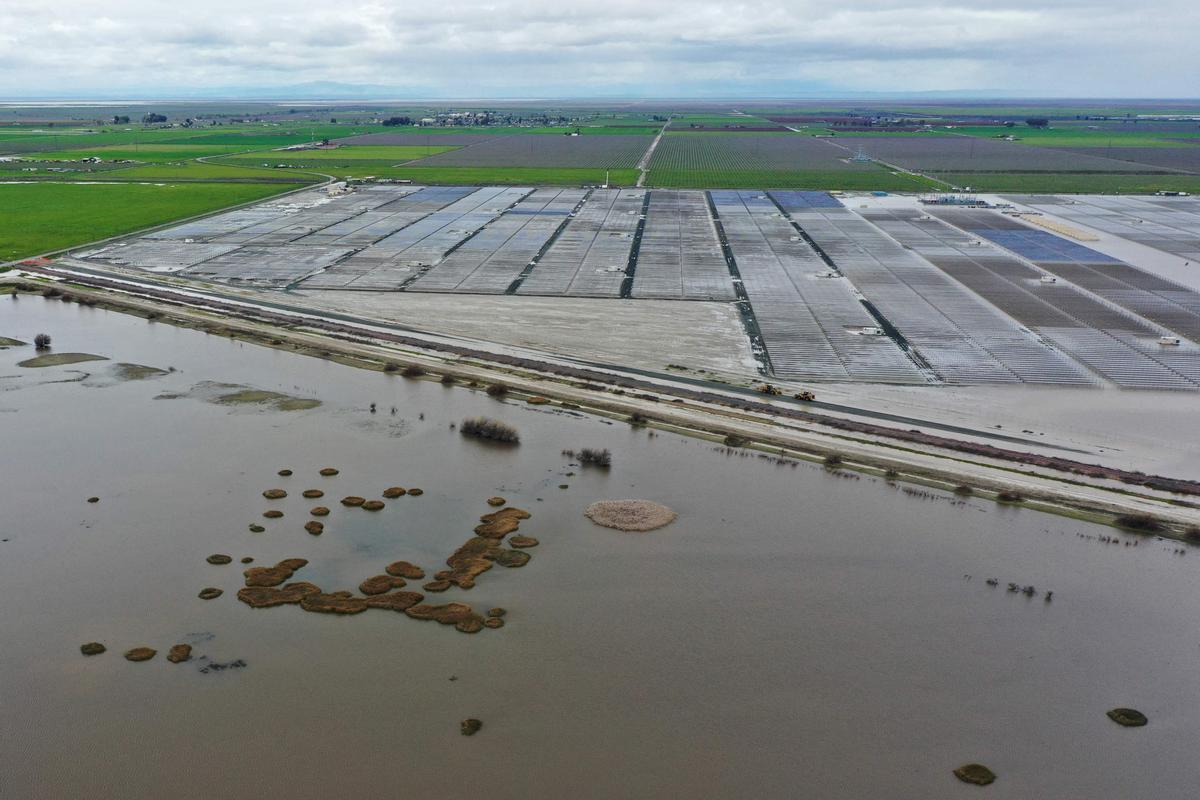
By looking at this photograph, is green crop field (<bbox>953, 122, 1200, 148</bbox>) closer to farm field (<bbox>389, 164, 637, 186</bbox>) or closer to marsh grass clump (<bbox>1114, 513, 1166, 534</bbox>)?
farm field (<bbox>389, 164, 637, 186</bbox>)

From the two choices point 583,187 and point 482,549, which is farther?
point 583,187

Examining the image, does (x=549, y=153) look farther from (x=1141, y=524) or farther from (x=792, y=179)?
(x=1141, y=524)

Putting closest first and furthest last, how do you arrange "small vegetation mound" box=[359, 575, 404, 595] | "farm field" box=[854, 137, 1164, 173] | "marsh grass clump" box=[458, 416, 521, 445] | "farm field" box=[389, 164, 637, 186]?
"small vegetation mound" box=[359, 575, 404, 595] < "marsh grass clump" box=[458, 416, 521, 445] < "farm field" box=[389, 164, 637, 186] < "farm field" box=[854, 137, 1164, 173]

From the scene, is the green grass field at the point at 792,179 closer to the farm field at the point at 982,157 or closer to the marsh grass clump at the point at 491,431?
the farm field at the point at 982,157

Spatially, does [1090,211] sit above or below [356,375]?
above

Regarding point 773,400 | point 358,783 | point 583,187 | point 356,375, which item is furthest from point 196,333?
point 583,187

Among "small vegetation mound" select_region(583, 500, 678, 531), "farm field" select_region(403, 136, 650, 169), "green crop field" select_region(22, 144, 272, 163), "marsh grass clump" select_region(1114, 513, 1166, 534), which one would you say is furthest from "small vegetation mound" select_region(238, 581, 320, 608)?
"green crop field" select_region(22, 144, 272, 163)

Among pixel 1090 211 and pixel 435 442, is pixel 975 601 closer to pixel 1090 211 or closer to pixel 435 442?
pixel 435 442
